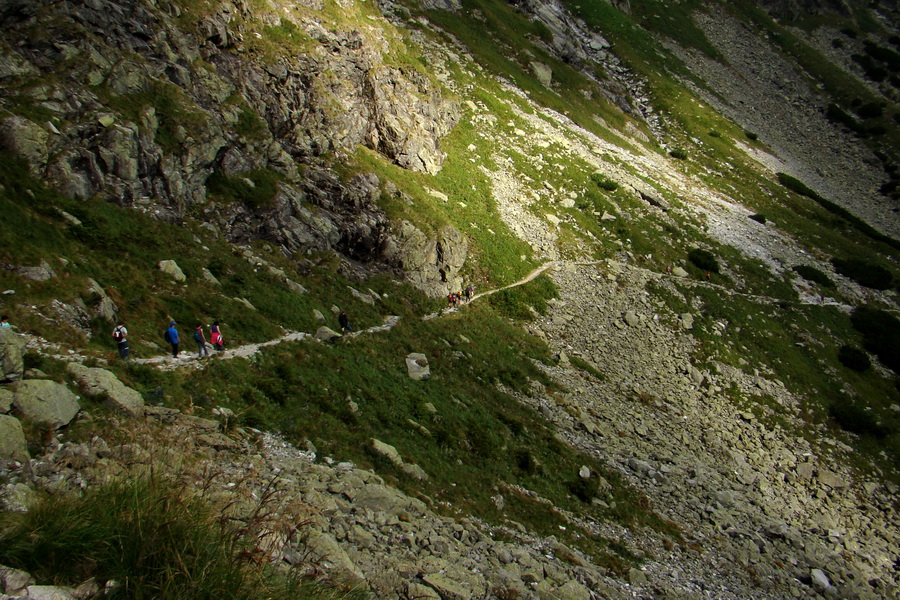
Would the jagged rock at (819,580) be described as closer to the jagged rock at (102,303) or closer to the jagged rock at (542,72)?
the jagged rock at (102,303)

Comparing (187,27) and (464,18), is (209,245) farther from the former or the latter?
(464,18)

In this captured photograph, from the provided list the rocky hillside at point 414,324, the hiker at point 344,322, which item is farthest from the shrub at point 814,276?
the hiker at point 344,322

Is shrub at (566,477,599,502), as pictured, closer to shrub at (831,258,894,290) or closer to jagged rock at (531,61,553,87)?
shrub at (831,258,894,290)

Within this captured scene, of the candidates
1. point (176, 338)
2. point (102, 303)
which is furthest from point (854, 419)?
point (102, 303)

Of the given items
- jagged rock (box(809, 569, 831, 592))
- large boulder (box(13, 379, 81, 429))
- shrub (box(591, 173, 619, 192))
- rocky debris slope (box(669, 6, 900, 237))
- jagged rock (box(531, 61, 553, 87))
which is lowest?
jagged rock (box(809, 569, 831, 592))

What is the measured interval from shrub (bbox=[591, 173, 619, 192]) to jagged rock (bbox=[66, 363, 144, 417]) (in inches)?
2067

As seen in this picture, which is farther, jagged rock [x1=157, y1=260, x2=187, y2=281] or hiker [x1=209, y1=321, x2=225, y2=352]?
jagged rock [x1=157, y1=260, x2=187, y2=281]

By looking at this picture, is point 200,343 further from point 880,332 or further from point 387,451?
point 880,332

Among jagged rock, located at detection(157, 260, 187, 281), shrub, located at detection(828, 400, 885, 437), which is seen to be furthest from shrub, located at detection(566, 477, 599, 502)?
shrub, located at detection(828, 400, 885, 437)

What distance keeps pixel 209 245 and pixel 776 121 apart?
114 metres

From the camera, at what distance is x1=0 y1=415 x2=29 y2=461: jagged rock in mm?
7926

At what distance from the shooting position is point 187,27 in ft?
108

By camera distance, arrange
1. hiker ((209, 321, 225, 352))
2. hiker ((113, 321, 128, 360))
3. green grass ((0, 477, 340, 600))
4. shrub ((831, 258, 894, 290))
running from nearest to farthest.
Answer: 1. green grass ((0, 477, 340, 600))
2. hiker ((113, 321, 128, 360))
3. hiker ((209, 321, 225, 352))
4. shrub ((831, 258, 894, 290))

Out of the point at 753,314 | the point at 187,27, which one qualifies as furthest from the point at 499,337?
the point at 187,27
